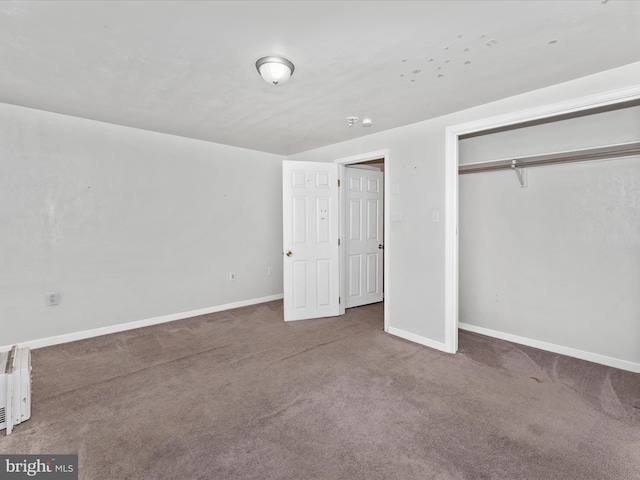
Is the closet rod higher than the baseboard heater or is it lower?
higher

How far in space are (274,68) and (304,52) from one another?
24 cm

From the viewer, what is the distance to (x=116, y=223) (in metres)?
3.88

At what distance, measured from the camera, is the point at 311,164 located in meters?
4.43

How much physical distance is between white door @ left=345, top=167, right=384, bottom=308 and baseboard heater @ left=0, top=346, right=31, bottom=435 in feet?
11.9

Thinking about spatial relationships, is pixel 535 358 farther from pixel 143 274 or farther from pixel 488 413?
pixel 143 274

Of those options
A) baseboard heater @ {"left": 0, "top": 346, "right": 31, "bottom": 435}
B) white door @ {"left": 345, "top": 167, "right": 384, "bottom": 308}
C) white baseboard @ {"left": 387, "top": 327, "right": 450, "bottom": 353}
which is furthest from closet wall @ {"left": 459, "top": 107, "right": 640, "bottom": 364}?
baseboard heater @ {"left": 0, "top": 346, "right": 31, "bottom": 435}

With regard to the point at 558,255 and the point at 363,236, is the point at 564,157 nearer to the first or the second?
the point at 558,255

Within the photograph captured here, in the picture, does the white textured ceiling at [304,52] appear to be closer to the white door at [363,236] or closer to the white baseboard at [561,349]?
the white door at [363,236]

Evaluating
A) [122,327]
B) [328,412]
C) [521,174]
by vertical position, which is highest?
[521,174]

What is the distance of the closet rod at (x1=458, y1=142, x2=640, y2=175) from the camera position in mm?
2801

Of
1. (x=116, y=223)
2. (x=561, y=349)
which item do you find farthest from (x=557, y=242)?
(x=116, y=223)

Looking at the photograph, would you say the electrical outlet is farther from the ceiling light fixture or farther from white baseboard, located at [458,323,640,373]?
white baseboard, located at [458,323,640,373]

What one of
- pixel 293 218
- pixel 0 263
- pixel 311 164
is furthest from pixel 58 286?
pixel 311 164

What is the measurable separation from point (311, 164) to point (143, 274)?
103 inches
